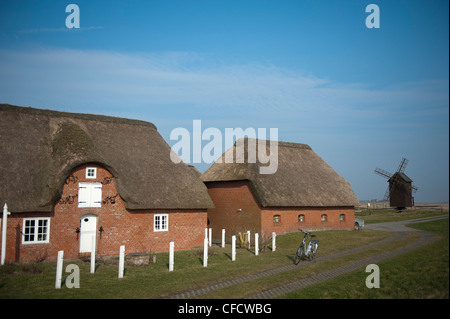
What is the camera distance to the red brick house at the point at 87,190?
64.4ft

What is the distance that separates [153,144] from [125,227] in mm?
6935

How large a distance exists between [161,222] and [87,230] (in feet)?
14.6

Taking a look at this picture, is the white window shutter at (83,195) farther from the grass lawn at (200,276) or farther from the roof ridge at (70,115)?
the roof ridge at (70,115)

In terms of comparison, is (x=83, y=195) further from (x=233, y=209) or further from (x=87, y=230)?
(x=233, y=209)

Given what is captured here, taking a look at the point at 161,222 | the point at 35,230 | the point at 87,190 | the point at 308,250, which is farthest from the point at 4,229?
the point at 308,250

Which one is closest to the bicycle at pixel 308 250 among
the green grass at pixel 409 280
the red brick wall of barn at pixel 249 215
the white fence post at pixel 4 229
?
the green grass at pixel 409 280

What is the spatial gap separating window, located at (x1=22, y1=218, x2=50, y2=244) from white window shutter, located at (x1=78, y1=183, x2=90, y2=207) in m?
1.91

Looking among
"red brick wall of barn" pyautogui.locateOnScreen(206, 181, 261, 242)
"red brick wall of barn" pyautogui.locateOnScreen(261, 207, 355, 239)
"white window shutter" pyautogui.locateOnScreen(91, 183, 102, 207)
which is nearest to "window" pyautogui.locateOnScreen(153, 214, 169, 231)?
"white window shutter" pyautogui.locateOnScreen(91, 183, 102, 207)

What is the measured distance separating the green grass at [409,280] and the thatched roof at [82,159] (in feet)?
44.7
